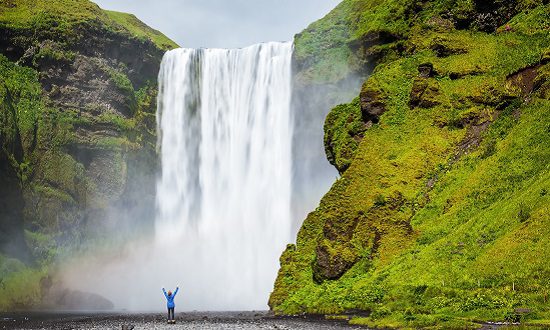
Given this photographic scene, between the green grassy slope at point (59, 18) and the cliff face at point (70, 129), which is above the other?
the green grassy slope at point (59, 18)

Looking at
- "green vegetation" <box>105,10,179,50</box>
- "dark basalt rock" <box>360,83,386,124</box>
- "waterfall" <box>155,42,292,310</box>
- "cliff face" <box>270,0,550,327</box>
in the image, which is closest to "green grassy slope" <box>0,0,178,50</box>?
"green vegetation" <box>105,10,179,50</box>

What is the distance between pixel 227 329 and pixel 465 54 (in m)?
37.2

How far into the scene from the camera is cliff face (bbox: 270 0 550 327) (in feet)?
103

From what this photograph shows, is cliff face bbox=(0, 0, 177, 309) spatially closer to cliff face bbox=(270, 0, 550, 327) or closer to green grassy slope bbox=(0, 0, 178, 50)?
green grassy slope bbox=(0, 0, 178, 50)

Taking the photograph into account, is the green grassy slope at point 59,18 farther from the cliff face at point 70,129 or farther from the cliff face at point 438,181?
the cliff face at point 438,181

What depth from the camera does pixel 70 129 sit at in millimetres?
104375

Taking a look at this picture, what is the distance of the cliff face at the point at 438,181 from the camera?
3153 centimetres

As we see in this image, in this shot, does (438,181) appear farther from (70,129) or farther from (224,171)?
(70,129)

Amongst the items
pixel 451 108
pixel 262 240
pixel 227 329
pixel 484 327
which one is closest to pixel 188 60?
pixel 262 240

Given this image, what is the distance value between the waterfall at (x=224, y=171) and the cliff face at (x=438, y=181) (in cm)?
2506

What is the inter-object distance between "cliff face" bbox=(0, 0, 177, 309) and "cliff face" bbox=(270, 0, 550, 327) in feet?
173

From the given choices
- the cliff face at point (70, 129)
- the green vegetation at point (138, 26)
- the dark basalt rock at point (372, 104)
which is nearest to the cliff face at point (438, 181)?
the dark basalt rock at point (372, 104)

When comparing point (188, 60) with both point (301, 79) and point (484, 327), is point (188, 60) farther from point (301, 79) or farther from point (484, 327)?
point (484, 327)

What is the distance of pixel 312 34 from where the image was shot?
9038 centimetres
